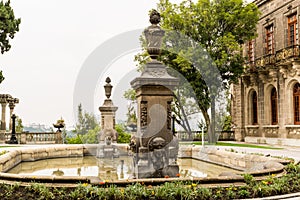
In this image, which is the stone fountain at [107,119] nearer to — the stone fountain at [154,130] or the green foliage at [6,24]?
the stone fountain at [154,130]

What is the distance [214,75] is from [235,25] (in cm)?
450

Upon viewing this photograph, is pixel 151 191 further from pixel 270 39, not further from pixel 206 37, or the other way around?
pixel 270 39

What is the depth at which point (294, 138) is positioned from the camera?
26109 millimetres

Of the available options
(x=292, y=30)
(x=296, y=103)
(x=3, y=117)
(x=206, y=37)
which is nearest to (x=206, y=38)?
(x=206, y=37)

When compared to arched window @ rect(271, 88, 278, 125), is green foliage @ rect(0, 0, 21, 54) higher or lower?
higher

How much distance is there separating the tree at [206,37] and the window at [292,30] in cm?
263

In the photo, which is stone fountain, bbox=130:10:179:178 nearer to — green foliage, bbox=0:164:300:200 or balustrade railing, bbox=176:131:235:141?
green foliage, bbox=0:164:300:200

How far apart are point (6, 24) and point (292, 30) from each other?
23.3m

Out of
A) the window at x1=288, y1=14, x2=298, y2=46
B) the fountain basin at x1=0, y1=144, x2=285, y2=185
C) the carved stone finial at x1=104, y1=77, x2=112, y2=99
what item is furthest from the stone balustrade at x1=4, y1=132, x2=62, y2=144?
the window at x1=288, y1=14, x2=298, y2=46

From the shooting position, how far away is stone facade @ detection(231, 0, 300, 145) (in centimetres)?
2678

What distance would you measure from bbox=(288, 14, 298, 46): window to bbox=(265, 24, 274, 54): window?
110 inches

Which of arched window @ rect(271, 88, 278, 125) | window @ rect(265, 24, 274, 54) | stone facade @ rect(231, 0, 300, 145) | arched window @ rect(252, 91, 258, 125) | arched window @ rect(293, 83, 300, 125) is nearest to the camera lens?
arched window @ rect(293, 83, 300, 125)

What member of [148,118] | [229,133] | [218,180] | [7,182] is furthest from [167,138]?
[229,133]

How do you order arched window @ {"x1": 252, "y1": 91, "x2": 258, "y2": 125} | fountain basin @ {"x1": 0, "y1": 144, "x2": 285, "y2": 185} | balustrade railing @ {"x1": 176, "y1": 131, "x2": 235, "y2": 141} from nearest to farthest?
1. fountain basin @ {"x1": 0, "y1": 144, "x2": 285, "y2": 185}
2. arched window @ {"x1": 252, "y1": 91, "x2": 258, "y2": 125}
3. balustrade railing @ {"x1": 176, "y1": 131, "x2": 235, "y2": 141}
